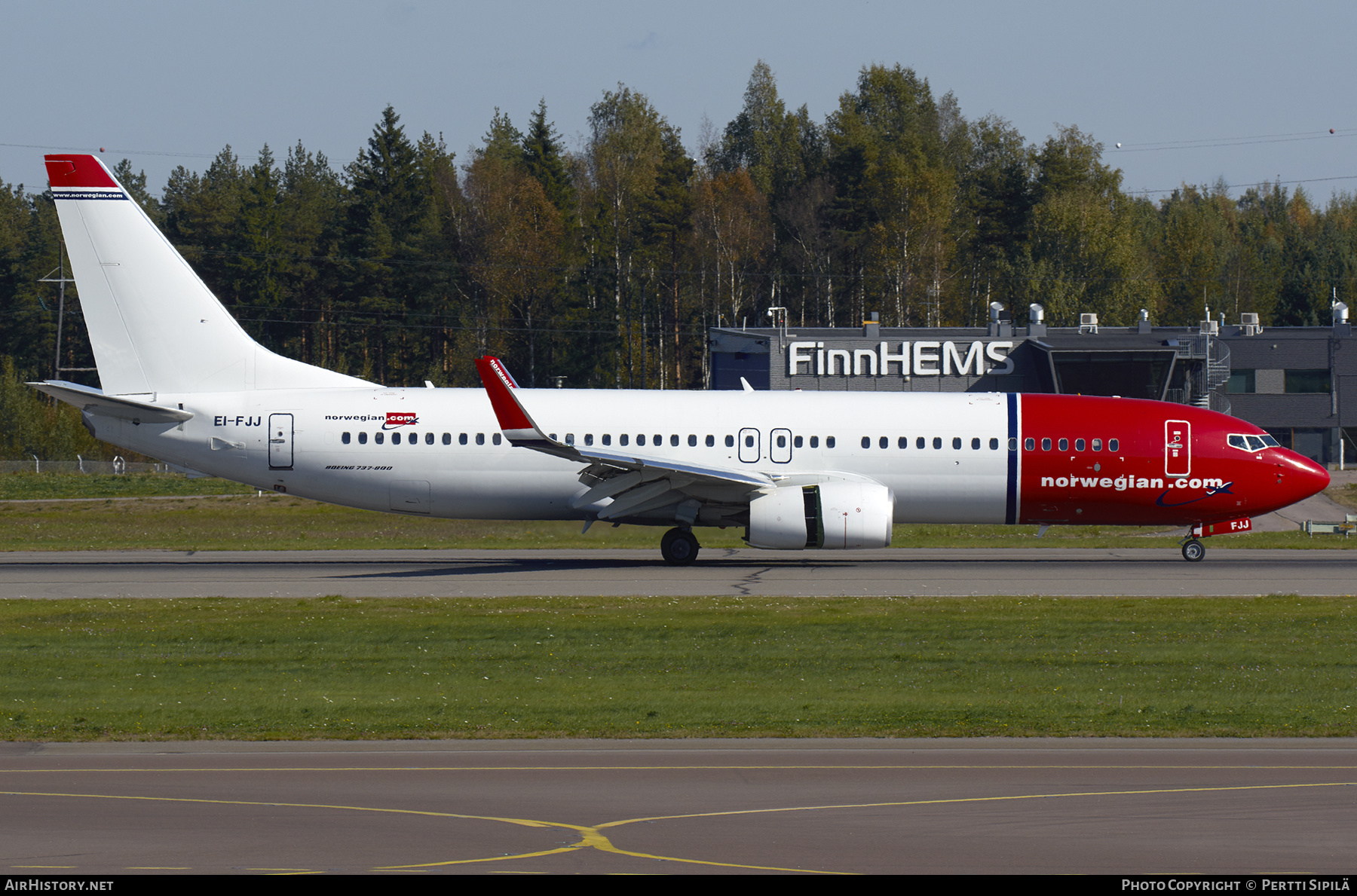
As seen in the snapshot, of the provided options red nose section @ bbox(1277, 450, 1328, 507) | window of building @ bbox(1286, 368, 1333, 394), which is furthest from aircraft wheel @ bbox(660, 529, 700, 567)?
window of building @ bbox(1286, 368, 1333, 394)

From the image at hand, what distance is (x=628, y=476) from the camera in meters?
27.4

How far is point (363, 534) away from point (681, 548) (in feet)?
43.7

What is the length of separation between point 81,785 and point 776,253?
84.2 metres

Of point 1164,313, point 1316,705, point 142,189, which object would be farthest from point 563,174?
point 1316,705

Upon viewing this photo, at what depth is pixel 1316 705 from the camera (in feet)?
46.4

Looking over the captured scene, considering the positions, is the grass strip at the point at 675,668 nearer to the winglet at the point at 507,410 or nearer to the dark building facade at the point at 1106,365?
the winglet at the point at 507,410

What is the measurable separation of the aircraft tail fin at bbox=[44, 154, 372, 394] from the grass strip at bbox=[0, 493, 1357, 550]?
19.7ft

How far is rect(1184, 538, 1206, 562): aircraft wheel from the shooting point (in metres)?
29.5

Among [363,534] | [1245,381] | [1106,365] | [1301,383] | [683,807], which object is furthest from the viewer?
[1245,381]

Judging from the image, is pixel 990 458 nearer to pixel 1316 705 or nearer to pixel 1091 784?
pixel 1316 705

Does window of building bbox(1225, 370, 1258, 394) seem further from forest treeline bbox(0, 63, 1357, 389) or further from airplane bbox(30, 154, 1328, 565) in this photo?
airplane bbox(30, 154, 1328, 565)

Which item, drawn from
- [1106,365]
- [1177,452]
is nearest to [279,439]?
[1177,452]

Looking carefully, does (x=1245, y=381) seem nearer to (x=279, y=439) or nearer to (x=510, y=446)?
(x=510, y=446)

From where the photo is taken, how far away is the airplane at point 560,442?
2806 centimetres
